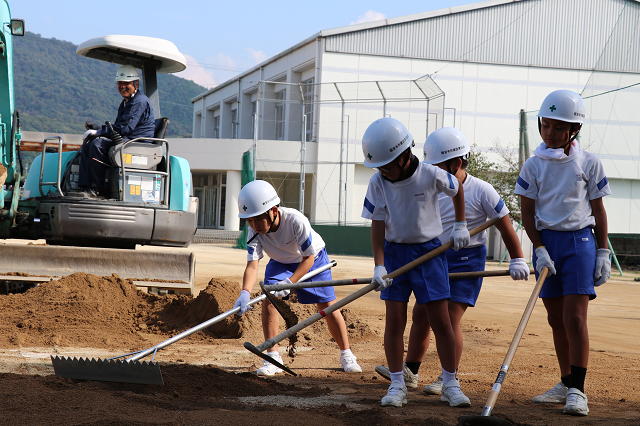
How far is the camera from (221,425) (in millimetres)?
3098

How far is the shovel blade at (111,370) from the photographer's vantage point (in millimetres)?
3861

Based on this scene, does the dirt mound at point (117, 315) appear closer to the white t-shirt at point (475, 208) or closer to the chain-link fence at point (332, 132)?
the white t-shirt at point (475, 208)

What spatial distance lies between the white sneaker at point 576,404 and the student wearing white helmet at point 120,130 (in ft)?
18.9

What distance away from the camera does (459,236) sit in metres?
3.92

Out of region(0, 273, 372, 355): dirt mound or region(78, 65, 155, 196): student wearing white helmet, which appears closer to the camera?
region(0, 273, 372, 355): dirt mound

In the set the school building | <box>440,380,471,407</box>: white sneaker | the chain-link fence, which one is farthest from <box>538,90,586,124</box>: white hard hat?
the school building

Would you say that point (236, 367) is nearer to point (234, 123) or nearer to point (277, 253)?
point (277, 253)

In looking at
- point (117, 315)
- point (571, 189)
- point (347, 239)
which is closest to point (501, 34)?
point (347, 239)

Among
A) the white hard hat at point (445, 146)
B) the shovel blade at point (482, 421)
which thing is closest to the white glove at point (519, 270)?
the white hard hat at point (445, 146)

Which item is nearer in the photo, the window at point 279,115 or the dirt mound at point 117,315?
the dirt mound at point 117,315

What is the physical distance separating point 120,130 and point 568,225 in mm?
5444

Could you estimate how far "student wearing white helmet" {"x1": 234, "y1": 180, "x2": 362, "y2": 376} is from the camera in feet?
15.1

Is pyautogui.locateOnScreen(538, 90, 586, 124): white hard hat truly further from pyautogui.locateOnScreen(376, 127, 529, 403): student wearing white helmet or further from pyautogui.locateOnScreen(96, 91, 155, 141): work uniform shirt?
pyautogui.locateOnScreen(96, 91, 155, 141): work uniform shirt

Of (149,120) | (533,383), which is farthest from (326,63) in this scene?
(533,383)
